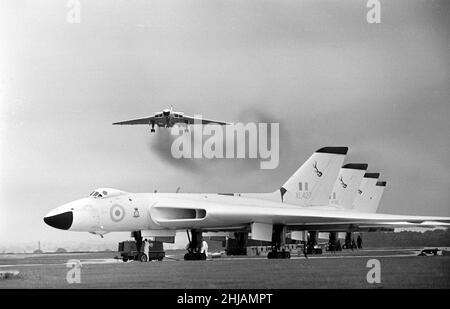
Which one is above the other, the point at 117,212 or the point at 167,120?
the point at 167,120

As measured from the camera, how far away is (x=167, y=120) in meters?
24.7

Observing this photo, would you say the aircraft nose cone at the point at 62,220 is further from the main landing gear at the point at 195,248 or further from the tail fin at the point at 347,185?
the tail fin at the point at 347,185

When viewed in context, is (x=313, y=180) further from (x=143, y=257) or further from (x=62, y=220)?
(x=62, y=220)

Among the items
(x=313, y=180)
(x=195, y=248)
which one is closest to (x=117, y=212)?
(x=195, y=248)

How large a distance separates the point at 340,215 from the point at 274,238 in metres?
3.01

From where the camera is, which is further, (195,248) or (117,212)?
(195,248)

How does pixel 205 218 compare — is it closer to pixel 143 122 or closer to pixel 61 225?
pixel 61 225

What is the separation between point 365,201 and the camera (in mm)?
51875

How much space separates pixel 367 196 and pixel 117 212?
22.9 meters

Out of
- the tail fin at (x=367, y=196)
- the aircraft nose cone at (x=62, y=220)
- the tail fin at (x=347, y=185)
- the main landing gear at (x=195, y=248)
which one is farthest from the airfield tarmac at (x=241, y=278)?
the tail fin at (x=367, y=196)

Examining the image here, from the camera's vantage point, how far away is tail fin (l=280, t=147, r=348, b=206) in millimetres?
38156

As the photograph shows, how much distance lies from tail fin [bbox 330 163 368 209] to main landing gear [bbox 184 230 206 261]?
12617 millimetres
